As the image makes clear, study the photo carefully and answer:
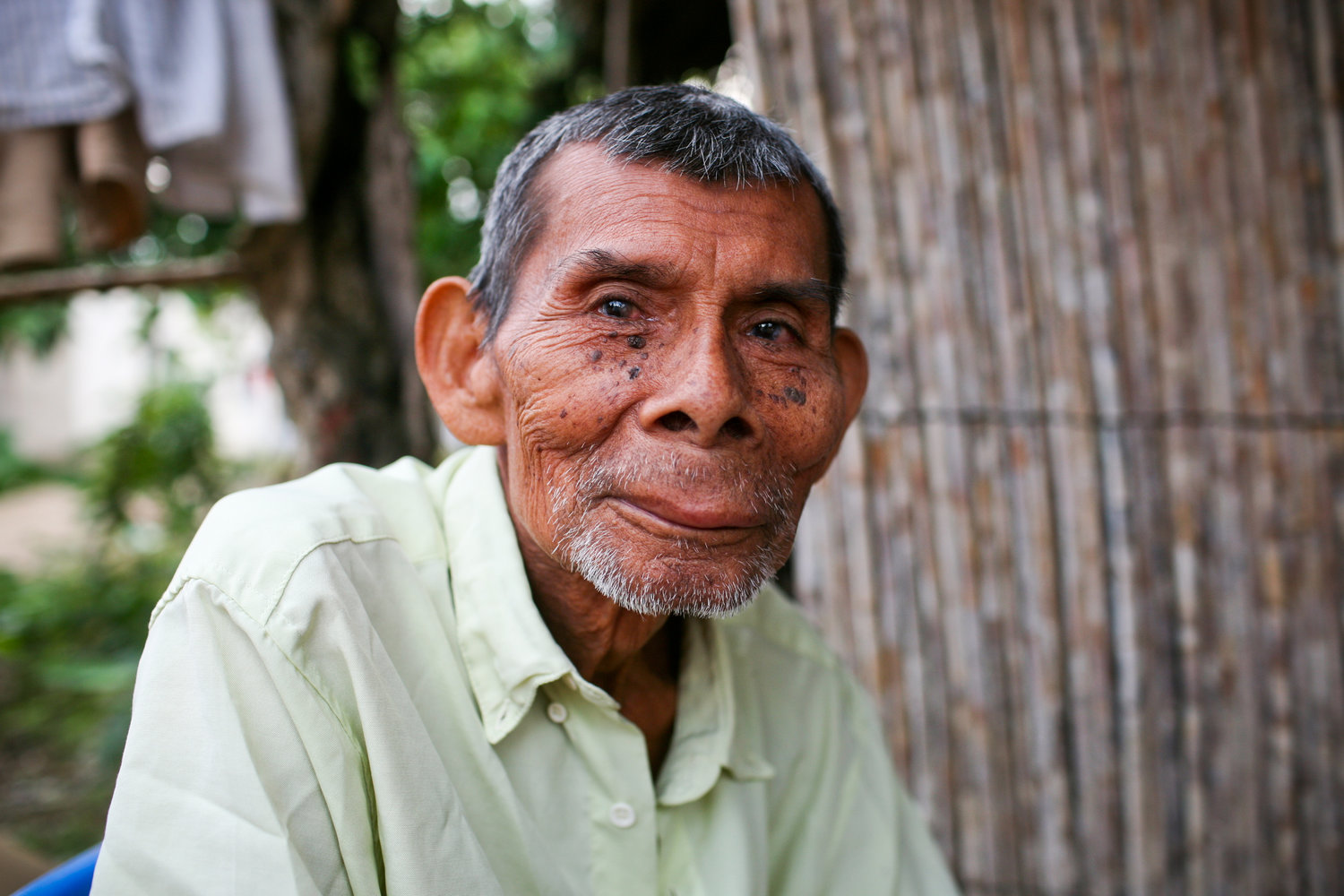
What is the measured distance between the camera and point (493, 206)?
1476 millimetres

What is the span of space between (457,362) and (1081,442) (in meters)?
1.84

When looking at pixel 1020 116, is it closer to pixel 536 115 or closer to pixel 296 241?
pixel 296 241

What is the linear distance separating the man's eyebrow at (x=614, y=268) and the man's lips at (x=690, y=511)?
313mm

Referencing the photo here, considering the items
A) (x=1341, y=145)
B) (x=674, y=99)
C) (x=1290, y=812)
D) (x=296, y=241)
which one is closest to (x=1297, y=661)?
(x=1290, y=812)

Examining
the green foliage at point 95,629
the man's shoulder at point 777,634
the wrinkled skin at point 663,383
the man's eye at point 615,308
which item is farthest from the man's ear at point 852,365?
the green foliage at point 95,629

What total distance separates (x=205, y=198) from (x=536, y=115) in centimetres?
250

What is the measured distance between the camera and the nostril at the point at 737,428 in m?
1.21

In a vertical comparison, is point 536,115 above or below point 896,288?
above

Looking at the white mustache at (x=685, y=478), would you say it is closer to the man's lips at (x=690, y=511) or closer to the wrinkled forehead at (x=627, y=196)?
the man's lips at (x=690, y=511)

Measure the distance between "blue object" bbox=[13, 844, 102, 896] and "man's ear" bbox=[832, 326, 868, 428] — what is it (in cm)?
143

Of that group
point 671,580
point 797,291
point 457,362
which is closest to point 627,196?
point 797,291

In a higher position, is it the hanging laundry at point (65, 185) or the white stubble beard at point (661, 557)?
the hanging laundry at point (65, 185)

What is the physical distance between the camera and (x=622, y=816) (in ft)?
4.26

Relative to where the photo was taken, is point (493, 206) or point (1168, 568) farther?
point (1168, 568)
